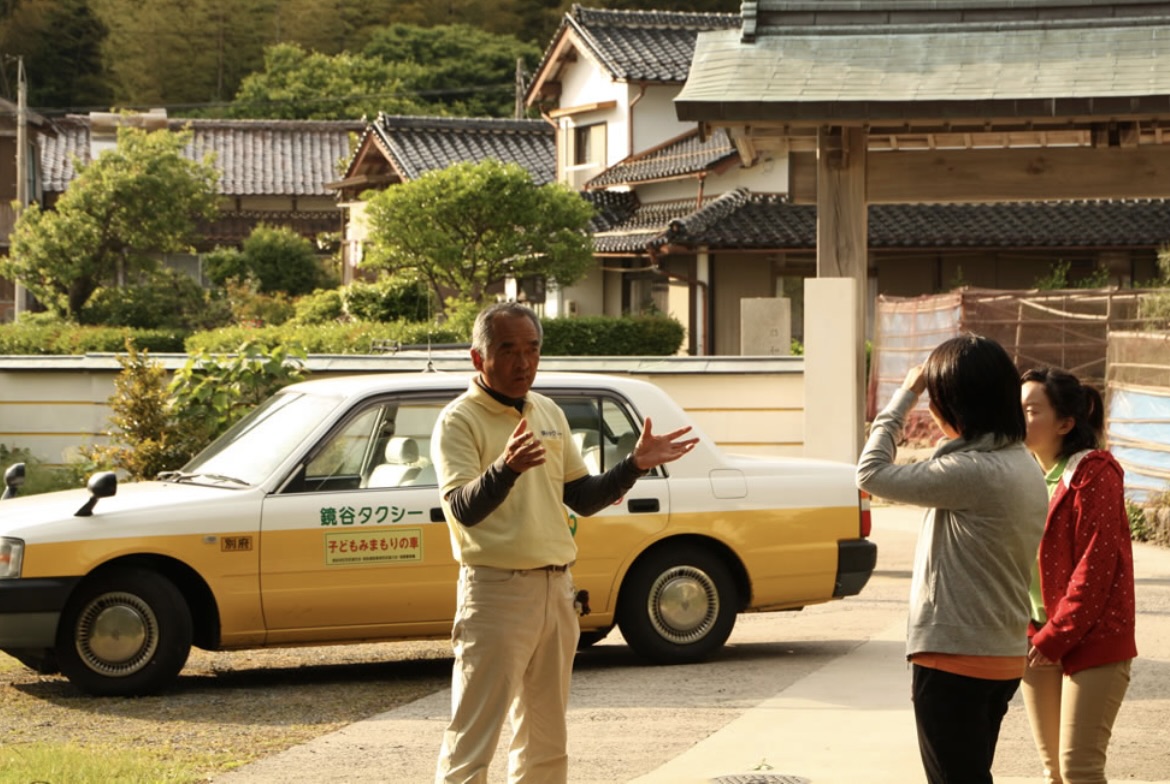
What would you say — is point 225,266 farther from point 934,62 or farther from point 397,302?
point 934,62

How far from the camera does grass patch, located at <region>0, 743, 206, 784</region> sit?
6.50 meters

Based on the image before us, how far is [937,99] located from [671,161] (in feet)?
77.5

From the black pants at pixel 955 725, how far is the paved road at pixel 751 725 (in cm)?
218

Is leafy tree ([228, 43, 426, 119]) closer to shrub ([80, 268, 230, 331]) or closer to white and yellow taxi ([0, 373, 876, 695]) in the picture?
shrub ([80, 268, 230, 331])

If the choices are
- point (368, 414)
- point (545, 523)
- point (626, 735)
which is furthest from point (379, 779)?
point (368, 414)

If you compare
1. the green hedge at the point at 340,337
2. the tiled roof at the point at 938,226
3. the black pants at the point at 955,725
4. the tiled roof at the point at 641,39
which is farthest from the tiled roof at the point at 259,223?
the black pants at the point at 955,725

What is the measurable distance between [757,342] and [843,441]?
405cm

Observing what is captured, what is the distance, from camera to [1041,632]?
4945 millimetres

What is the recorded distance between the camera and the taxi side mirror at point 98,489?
8297 millimetres

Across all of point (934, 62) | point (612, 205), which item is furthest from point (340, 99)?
point (934, 62)

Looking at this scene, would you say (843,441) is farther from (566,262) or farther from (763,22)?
(566,262)

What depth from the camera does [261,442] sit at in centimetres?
907

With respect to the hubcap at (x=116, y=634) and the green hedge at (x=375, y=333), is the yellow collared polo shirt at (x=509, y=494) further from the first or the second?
the green hedge at (x=375, y=333)

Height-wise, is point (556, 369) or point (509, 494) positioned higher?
point (556, 369)
